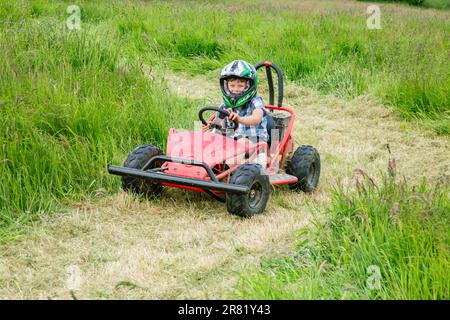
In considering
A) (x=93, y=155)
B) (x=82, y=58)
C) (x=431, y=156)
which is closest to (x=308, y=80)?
(x=431, y=156)

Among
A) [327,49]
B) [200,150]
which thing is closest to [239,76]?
[200,150]

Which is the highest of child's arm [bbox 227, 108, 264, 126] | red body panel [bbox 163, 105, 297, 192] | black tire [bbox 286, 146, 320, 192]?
child's arm [bbox 227, 108, 264, 126]

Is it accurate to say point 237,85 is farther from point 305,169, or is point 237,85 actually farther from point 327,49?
point 327,49

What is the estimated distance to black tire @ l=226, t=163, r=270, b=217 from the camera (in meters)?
5.07

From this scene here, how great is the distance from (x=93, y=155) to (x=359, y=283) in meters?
3.01

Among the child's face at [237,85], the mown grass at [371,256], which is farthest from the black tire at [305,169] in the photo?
the mown grass at [371,256]

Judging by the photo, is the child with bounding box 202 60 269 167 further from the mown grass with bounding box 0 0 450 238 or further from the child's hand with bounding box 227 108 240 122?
the mown grass with bounding box 0 0 450 238

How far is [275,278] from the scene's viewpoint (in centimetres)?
356

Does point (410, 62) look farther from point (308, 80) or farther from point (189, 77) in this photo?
point (189, 77)

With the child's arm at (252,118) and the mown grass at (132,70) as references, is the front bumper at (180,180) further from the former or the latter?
the child's arm at (252,118)

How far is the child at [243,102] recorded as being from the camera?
18.5ft

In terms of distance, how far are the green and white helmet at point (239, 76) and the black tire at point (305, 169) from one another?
0.77 m

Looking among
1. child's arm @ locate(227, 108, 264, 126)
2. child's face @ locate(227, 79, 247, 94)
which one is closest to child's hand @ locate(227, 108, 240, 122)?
child's arm @ locate(227, 108, 264, 126)

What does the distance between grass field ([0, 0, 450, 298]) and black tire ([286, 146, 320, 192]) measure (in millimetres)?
1287
